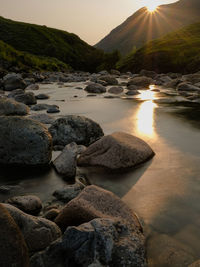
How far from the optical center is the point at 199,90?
21.6 metres

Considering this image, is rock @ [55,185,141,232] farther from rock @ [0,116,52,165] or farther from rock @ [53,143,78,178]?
rock @ [0,116,52,165]

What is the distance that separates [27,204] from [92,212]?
3.35ft

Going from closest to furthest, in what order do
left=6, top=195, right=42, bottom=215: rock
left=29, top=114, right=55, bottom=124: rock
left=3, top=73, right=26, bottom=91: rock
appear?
left=6, top=195, right=42, bottom=215: rock, left=29, top=114, right=55, bottom=124: rock, left=3, top=73, right=26, bottom=91: rock

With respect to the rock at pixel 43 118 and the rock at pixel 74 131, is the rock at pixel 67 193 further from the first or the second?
the rock at pixel 43 118

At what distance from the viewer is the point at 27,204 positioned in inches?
159

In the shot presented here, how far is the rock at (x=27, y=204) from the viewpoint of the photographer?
158 inches

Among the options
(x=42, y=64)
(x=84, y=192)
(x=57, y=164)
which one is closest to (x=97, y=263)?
(x=84, y=192)

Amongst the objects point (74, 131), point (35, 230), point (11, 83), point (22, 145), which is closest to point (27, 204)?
point (35, 230)

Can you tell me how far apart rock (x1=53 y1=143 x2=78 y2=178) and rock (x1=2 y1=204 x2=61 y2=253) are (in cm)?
208

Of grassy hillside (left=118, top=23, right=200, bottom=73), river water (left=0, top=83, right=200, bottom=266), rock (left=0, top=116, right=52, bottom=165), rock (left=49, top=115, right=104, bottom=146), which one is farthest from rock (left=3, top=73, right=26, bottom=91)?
grassy hillside (left=118, top=23, right=200, bottom=73)

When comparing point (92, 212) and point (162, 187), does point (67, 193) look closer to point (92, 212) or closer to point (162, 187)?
point (92, 212)

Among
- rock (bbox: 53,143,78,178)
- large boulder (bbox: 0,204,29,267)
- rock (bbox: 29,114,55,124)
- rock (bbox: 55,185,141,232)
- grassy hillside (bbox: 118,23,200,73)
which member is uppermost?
large boulder (bbox: 0,204,29,267)

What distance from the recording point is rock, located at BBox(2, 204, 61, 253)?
319 cm

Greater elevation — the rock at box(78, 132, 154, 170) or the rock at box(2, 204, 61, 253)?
the rock at box(2, 204, 61, 253)
